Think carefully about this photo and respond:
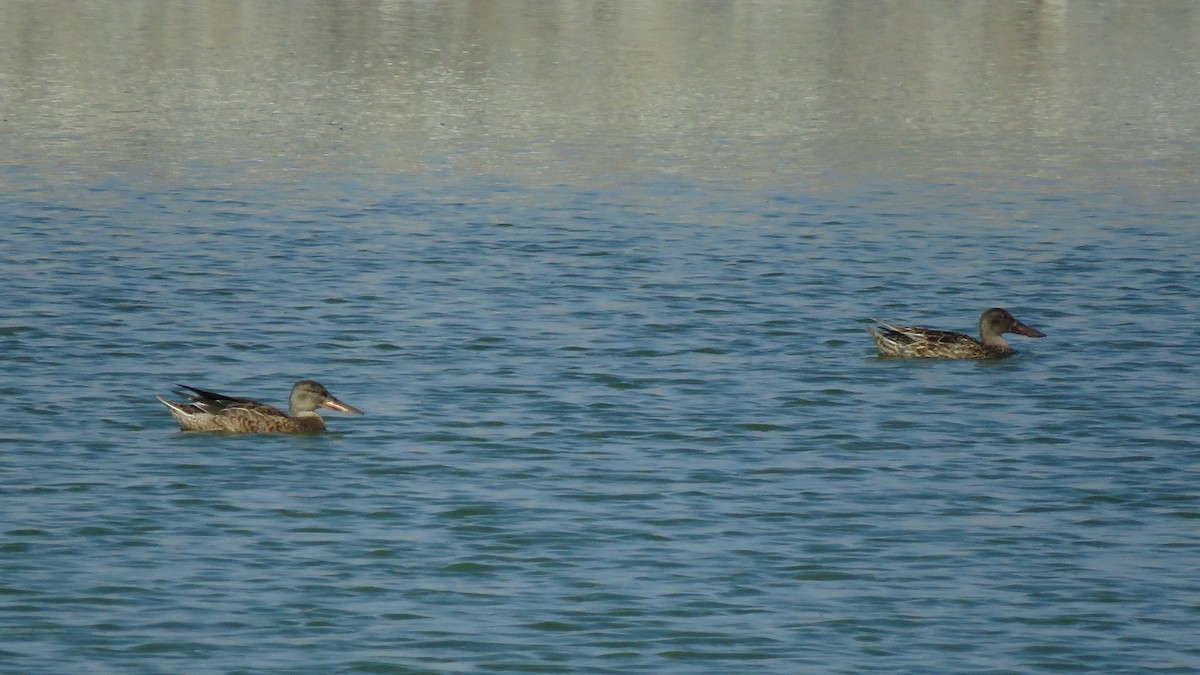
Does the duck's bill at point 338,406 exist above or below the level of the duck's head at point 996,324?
above

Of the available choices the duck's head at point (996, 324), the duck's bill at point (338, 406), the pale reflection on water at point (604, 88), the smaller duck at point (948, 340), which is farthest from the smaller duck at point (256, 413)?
the pale reflection on water at point (604, 88)

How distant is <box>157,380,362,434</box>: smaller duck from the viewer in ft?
53.4

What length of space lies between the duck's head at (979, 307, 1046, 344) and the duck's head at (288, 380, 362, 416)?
6.61 metres

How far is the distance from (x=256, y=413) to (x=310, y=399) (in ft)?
1.46

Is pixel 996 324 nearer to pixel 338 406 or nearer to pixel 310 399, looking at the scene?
pixel 338 406

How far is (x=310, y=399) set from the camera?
1656cm

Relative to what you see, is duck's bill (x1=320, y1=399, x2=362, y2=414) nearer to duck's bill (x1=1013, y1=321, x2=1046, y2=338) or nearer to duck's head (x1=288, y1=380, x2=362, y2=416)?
duck's head (x1=288, y1=380, x2=362, y2=416)

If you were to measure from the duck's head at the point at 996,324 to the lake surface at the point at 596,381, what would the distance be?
39 centimetres

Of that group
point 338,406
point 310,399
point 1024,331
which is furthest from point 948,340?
point 310,399

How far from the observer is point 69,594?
492 inches

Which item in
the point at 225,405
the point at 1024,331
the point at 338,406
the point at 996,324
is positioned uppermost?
the point at 225,405

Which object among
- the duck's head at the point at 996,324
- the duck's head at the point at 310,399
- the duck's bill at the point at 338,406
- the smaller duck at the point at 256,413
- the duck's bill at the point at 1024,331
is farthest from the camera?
the duck's bill at the point at 1024,331

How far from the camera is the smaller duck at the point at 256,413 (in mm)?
16283

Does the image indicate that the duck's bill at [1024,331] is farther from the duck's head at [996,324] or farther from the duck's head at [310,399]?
the duck's head at [310,399]
